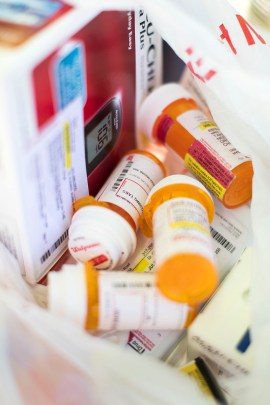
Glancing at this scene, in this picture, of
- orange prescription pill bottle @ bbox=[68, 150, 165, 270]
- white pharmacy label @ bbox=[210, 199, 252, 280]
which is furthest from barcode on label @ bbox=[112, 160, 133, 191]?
white pharmacy label @ bbox=[210, 199, 252, 280]

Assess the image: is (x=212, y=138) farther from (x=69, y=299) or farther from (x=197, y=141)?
(x=69, y=299)

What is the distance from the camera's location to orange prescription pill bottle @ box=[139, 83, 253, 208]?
573mm

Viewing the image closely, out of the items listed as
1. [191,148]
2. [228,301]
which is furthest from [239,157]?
[228,301]

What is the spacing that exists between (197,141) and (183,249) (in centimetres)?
19

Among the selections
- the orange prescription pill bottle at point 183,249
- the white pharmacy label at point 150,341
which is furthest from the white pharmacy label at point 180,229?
the white pharmacy label at point 150,341

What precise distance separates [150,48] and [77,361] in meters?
0.40

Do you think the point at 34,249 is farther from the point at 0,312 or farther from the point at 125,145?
the point at 125,145

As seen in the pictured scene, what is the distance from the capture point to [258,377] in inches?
18.2

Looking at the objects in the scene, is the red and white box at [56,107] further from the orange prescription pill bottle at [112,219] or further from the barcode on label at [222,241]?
the barcode on label at [222,241]

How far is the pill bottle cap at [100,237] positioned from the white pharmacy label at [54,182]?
3 cm

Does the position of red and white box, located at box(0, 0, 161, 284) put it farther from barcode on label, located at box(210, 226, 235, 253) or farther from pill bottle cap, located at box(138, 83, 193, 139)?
barcode on label, located at box(210, 226, 235, 253)

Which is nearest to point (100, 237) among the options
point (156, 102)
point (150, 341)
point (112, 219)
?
point (112, 219)

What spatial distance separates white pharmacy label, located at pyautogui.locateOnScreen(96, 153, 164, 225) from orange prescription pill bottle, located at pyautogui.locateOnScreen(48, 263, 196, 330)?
0.31ft

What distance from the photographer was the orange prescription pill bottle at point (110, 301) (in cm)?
46
